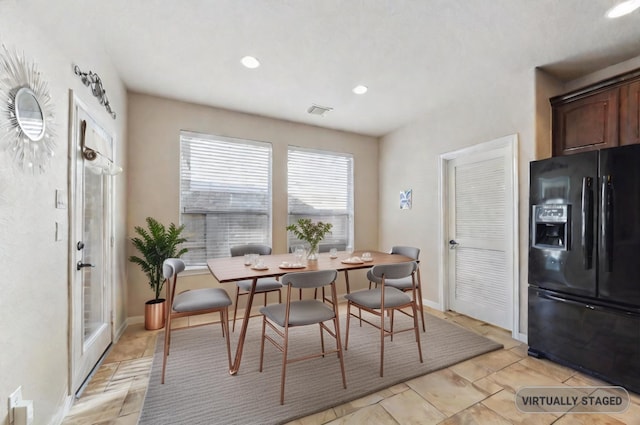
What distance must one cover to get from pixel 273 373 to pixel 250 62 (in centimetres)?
279

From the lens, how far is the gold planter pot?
10.0ft

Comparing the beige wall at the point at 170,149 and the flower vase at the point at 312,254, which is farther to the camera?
the beige wall at the point at 170,149

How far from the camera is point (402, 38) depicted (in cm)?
226

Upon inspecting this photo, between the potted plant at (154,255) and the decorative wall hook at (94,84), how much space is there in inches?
50.3

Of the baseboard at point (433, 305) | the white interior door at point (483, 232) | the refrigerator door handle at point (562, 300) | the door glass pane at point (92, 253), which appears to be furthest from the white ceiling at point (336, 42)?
the baseboard at point (433, 305)

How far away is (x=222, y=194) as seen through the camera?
12.3 ft

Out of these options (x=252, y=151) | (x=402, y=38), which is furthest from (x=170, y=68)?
(x=402, y=38)

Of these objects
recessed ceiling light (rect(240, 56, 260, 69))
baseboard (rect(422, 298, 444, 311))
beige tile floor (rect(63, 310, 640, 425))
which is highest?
recessed ceiling light (rect(240, 56, 260, 69))

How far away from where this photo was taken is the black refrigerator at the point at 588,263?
78.4 inches

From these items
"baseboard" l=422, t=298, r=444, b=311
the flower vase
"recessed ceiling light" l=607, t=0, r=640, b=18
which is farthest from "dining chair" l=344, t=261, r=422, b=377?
"recessed ceiling light" l=607, t=0, r=640, b=18

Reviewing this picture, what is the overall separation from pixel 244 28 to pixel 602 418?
3.70 m

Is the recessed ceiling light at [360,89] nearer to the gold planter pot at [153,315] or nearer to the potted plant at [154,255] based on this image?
the potted plant at [154,255]

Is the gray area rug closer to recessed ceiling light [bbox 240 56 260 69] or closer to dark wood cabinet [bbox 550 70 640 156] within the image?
dark wood cabinet [bbox 550 70 640 156]

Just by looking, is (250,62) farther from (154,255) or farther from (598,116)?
(598,116)
